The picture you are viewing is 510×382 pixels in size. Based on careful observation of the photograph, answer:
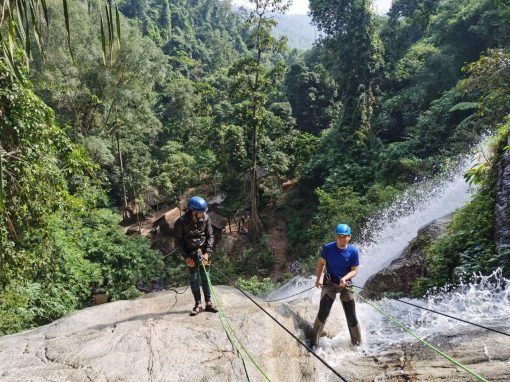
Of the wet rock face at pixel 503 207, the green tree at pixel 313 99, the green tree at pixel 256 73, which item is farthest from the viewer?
the green tree at pixel 313 99

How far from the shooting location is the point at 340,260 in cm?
476

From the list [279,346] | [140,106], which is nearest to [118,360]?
[279,346]

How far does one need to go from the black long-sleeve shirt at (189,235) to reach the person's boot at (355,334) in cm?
215

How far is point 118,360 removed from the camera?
4.05 metres

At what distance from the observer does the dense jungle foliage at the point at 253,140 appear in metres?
7.12

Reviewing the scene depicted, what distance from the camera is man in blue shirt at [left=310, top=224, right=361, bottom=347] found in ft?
15.4

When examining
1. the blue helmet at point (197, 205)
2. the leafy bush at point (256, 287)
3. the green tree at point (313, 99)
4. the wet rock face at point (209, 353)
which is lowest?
the leafy bush at point (256, 287)

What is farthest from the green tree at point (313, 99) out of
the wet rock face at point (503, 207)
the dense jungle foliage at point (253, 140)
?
the wet rock face at point (503, 207)

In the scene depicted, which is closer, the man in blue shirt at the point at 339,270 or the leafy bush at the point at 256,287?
the man in blue shirt at the point at 339,270

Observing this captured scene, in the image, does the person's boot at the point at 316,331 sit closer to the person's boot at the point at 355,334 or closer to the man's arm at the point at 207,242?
the person's boot at the point at 355,334

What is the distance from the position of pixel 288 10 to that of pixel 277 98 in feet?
47.0

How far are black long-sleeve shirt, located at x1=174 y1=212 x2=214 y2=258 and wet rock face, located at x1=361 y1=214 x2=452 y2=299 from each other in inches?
179

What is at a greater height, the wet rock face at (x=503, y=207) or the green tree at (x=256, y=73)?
the green tree at (x=256, y=73)

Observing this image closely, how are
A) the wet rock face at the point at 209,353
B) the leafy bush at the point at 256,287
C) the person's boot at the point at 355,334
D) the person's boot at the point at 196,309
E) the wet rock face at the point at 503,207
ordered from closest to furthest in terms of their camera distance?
the wet rock face at the point at 209,353 → the person's boot at the point at 355,334 → the person's boot at the point at 196,309 → the wet rock face at the point at 503,207 → the leafy bush at the point at 256,287
